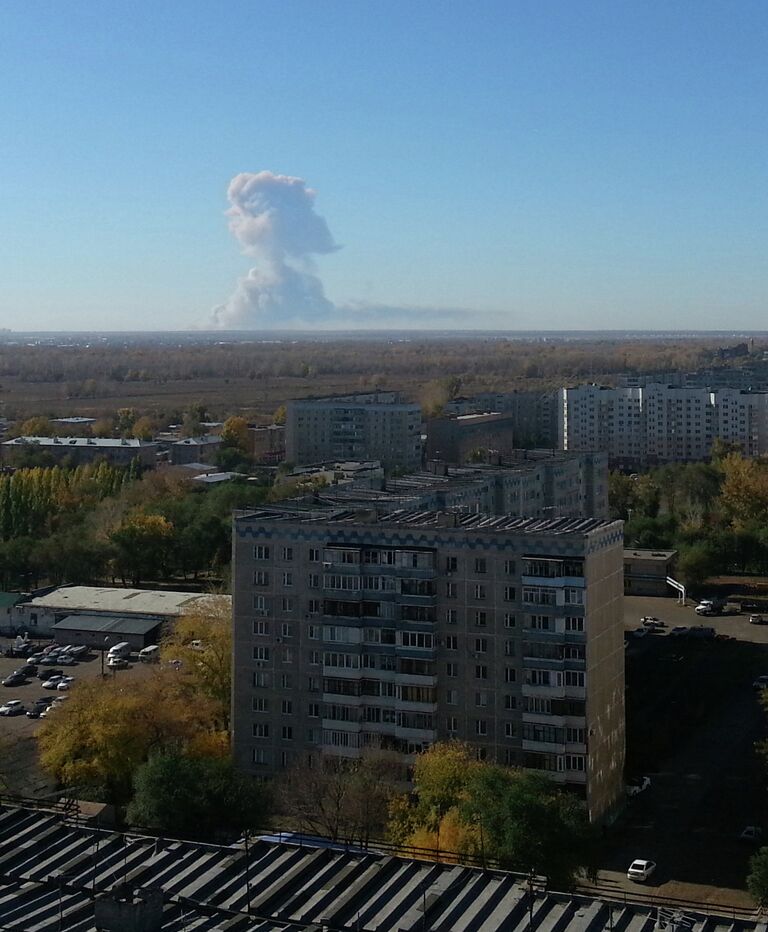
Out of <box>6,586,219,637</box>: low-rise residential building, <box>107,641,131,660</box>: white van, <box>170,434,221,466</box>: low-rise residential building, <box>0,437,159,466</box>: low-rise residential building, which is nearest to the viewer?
<box>107,641,131,660</box>: white van

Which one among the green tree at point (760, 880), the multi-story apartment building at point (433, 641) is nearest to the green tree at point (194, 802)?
the multi-story apartment building at point (433, 641)

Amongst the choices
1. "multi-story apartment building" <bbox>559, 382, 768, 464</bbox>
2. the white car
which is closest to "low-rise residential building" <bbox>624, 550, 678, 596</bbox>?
the white car

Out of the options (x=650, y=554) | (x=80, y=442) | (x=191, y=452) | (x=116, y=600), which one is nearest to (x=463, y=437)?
(x=191, y=452)

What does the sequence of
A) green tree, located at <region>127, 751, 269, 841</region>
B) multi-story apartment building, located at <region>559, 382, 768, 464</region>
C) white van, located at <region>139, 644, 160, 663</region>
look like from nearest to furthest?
green tree, located at <region>127, 751, 269, 841</region> < white van, located at <region>139, 644, 160, 663</region> < multi-story apartment building, located at <region>559, 382, 768, 464</region>

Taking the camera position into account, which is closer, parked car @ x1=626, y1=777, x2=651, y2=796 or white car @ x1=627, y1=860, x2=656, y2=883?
white car @ x1=627, y1=860, x2=656, y2=883

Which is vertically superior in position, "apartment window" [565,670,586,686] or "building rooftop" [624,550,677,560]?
"apartment window" [565,670,586,686]

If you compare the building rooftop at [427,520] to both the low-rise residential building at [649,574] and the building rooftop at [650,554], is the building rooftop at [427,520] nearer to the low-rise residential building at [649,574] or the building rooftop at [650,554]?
the low-rise residential building at [649,574]

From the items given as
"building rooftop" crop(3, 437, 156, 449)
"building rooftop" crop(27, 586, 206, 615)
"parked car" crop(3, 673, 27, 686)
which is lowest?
"parked car" crop(3, 673, 27, 686)

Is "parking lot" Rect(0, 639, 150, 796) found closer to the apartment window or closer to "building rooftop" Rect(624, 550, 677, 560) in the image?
the apartment window
